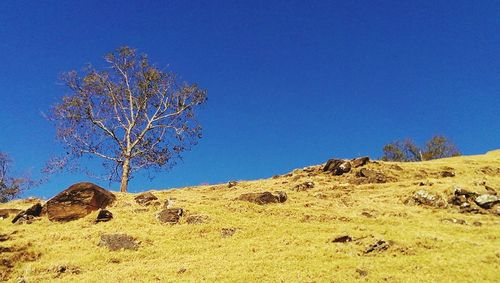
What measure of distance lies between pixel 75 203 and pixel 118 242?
9.39 meters

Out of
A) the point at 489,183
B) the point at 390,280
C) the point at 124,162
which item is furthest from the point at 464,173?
the point at 124,162

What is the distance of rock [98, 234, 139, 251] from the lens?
30.8m

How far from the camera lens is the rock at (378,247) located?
1065 inches

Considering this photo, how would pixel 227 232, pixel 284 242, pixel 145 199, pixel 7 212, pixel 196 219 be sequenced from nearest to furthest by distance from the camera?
pixel 284 242
pixel 227 232
pixel 196 219
pixel 7 212
pixel 145 199

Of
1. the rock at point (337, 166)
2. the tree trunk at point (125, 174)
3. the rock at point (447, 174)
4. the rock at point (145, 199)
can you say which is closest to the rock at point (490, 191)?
the rock at point (447, 174)

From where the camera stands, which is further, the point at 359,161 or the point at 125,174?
the point at 359,161

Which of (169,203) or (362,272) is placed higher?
(169,203)

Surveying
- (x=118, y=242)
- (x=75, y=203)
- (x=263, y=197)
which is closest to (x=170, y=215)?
(x=118, y=242)

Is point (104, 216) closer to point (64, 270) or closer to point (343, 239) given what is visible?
point (64, 270)

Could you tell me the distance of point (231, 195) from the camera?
46906mm

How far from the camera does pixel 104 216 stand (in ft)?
121

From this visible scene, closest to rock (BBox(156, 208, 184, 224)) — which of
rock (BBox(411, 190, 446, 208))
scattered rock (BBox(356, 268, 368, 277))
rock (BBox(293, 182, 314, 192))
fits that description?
rock (BBox(293, 182, 314, 192))

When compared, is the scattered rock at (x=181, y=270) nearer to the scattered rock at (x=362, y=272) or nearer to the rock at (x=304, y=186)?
the scattered rock at (x=362, y=272)

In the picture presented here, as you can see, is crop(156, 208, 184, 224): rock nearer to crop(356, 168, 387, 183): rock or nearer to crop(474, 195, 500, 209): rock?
crop(356, 168, 387, 183): rock
